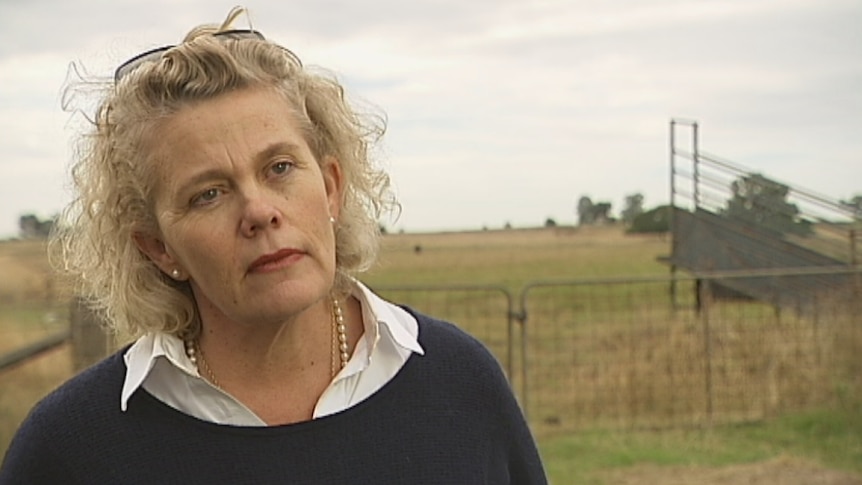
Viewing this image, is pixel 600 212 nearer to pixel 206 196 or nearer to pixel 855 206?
pixel 855 206

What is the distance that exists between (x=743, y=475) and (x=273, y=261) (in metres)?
5.65

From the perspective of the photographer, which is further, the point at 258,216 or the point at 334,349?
the point at 334,349

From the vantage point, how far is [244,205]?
1684 mm

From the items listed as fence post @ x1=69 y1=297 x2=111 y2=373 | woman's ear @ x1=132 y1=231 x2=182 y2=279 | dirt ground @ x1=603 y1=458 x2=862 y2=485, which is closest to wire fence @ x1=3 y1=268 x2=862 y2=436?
dirt ground @ x1=603 y1=458 x2=862 y2=485

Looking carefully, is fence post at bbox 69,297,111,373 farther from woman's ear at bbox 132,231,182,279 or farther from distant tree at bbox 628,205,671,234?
distant tree at bbox 628,205,671,234

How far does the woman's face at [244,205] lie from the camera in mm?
1692

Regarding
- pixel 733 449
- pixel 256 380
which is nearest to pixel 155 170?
pixel 256 380

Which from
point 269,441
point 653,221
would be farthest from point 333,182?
point 653,221

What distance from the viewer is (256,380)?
6.17 feet

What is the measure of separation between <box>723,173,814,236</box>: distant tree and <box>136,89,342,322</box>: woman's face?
9934 mm

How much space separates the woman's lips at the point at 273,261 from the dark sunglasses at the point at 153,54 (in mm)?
376

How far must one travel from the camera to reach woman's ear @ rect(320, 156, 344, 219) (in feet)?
6.24

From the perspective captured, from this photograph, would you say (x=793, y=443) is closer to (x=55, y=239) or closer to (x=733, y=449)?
(x=733, y=449)

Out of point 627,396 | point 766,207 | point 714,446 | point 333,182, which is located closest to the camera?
point 333,182
